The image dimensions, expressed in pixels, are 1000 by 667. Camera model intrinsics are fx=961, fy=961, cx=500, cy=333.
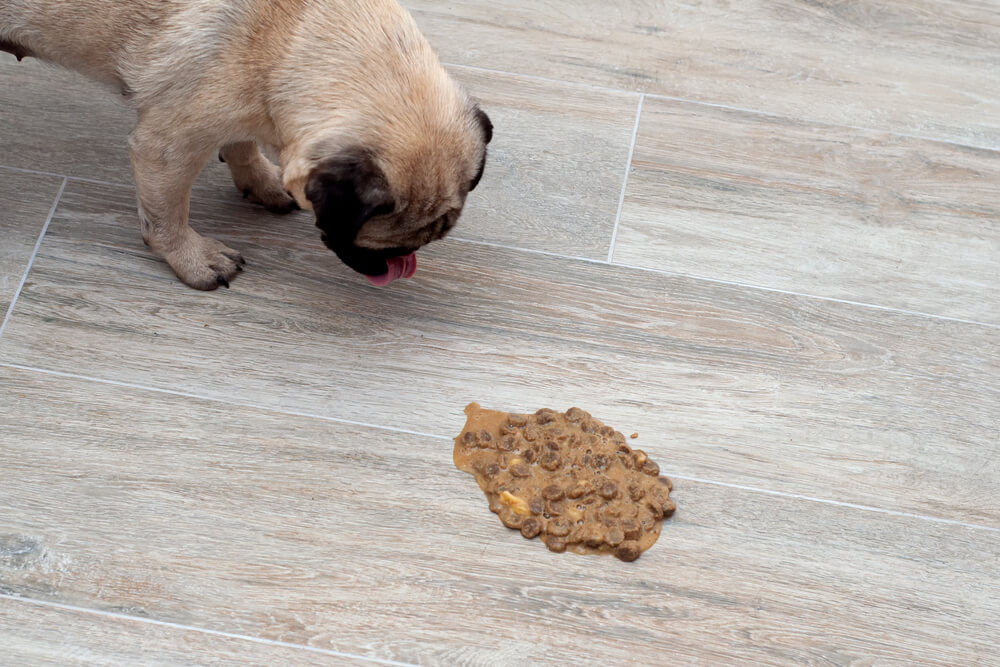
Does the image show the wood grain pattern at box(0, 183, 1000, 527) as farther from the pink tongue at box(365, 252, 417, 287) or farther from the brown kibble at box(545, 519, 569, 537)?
the brown kibble at box(545, 519, 569, 537)

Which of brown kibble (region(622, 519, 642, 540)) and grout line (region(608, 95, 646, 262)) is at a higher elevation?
grout line (region(608, 95, 646, 262))

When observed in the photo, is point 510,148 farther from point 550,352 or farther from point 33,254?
point 33,254

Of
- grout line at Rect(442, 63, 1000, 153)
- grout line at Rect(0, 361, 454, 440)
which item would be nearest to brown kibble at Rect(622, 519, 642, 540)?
grout line at Rect(0, 361, 454, 440)

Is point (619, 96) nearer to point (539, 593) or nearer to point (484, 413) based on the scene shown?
point (484, 413)

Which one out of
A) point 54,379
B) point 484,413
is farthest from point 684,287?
point 54,379

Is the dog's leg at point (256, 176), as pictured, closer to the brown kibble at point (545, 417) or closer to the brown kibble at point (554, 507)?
the brown kibble at point (545, 417)

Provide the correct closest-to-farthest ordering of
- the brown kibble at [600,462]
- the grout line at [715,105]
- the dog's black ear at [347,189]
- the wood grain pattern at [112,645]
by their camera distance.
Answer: the dog's black ear at [347,189]
the wood grain pattern at [112,645]
the brown kibble at [600,462]
the grout line at [715,105]

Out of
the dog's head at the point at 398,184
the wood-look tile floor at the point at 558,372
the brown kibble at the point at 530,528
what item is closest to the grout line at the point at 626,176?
the wood-look tile floor at the point at 558,372
